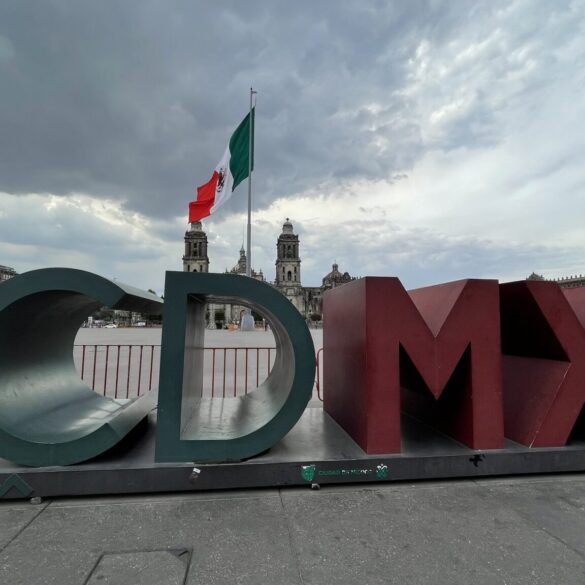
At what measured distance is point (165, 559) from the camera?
239cm

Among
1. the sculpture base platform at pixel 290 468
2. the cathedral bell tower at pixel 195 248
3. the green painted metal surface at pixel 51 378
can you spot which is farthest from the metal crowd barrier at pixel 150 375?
the cathedral bell tower at pixel 195 248

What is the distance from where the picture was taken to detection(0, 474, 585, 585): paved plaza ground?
7.43ft

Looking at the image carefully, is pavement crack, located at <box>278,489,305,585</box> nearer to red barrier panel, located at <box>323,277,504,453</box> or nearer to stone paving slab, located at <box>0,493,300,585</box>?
stone paving slab, located at <box>0,493,300,585</box>

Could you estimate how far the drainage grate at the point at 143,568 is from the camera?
219 centimetres

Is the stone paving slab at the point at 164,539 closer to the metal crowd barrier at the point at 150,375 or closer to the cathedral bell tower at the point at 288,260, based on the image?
the metal crowd barrier at the point at 150,375

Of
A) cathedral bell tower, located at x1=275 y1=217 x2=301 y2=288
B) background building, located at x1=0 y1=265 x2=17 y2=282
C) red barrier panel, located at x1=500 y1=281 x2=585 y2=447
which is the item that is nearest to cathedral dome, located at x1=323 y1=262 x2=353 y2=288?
cathedral bell tower, located at x1=275 y1=217 x2=301 y2=288

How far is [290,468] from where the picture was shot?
3359 millimetres

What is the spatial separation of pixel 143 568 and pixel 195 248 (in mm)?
82528

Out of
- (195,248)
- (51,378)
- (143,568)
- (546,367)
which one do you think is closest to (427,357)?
(546,367)

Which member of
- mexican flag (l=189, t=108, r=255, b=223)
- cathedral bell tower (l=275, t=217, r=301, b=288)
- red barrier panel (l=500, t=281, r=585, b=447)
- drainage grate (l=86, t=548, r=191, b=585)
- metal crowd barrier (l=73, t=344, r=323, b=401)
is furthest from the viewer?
cathedral bell tower (l=275, t=217, r=301, b=288)

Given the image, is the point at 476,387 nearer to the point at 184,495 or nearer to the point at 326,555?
the point at 326,555

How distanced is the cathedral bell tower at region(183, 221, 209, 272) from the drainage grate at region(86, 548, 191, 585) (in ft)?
265

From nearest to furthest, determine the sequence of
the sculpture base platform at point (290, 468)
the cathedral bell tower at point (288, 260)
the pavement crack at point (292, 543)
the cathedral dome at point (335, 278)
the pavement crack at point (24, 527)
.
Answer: the pavement crack at point (292, 543) < the pavement crack at point (24, 527) < the sculpture base platform at point (290, 468) < the cathedral bell tower at point (288, 260) < the cathedral dome at point (335, 278)

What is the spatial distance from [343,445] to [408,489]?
2.48 feet
